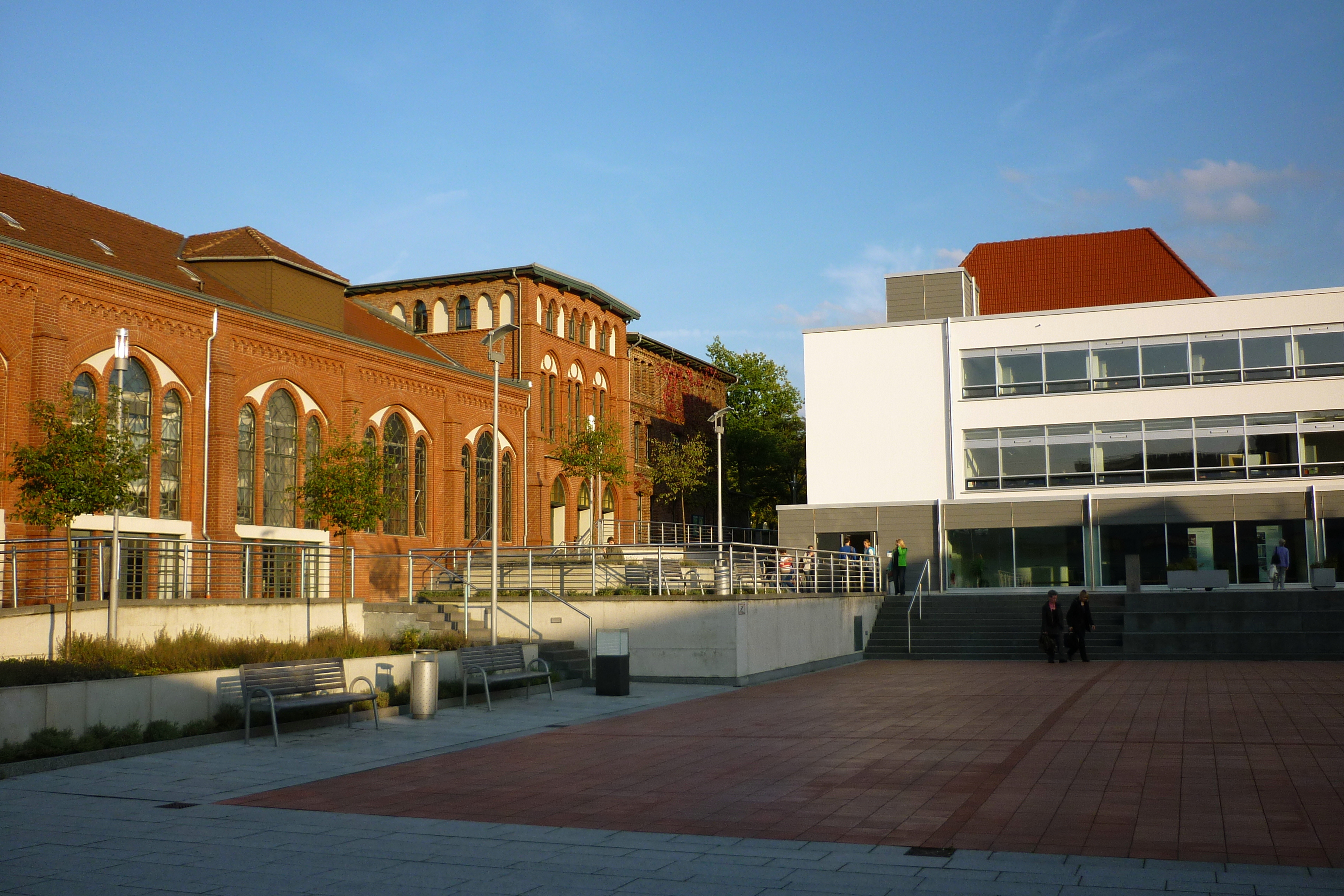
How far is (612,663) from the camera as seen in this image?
19141 mm

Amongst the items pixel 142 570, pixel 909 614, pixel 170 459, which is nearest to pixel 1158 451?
pixel 909 614

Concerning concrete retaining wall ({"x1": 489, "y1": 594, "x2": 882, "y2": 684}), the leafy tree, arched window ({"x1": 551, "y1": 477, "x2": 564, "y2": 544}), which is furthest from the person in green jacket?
arched window ({"x1": 551, "y1": 477, "x2": 564, "y2": 544})

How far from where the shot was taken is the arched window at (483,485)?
135 ft

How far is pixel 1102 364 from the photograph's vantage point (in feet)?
133

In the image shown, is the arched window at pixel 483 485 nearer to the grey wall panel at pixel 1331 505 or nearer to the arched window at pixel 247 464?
the arched window at pixel 247 464

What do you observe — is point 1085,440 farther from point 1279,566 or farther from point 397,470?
point 397,470

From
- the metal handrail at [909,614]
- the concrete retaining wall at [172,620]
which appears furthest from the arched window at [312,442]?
the metal handrail at [909,614]

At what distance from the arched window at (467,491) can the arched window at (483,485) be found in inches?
13.6

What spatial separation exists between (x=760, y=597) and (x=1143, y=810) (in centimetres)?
1370

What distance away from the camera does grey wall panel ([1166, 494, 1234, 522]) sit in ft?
126

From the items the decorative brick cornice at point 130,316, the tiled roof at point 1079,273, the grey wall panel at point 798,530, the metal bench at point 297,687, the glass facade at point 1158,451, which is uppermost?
the tiled roof at point 1079,273

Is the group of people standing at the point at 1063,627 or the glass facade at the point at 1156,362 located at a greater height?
the glass facade at the point at 1156,362

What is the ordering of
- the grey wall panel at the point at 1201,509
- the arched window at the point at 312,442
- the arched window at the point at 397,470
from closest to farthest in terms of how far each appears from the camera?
the arched window at the point at 312,442 < the arched window at the point at 397,470 < the grey wall panel at the point at 1201,509

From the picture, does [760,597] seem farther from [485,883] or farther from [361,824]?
[485,883]
